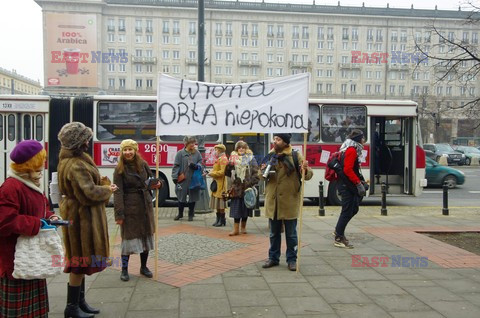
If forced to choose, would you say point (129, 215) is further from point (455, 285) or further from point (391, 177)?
point (391, 177)

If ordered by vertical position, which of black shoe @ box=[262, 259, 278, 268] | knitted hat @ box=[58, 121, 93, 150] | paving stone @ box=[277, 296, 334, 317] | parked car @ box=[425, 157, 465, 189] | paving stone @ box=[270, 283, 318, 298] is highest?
knitted hat @ box=[58, 121, 93, 150]

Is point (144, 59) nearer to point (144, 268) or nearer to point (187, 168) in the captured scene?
point (187, 168)

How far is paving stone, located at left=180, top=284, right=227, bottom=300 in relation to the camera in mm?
4746

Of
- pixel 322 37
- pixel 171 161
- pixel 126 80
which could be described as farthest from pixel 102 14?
pixel 171 161

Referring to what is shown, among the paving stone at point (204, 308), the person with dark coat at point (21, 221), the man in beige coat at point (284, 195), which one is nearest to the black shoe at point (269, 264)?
the man in beige coat at point (284, 195)

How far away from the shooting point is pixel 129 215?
5215mm

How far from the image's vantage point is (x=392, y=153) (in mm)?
13289

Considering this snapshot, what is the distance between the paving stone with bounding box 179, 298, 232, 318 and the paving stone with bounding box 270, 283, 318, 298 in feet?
2.21

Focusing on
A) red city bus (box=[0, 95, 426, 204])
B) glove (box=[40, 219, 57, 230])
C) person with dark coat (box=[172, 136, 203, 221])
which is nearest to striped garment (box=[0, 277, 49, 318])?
glove (box=[40, 219, 57, 230])

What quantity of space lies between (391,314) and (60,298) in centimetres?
360

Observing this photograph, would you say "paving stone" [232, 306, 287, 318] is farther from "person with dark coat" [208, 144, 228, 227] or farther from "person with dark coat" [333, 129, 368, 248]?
"person with dark coat" [208, 144, 228, 227]

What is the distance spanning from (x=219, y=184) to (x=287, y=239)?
3.25 m

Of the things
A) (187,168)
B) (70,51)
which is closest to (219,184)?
(187,168)

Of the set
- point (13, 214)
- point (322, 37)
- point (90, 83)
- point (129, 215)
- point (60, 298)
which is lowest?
point (60, 298)
